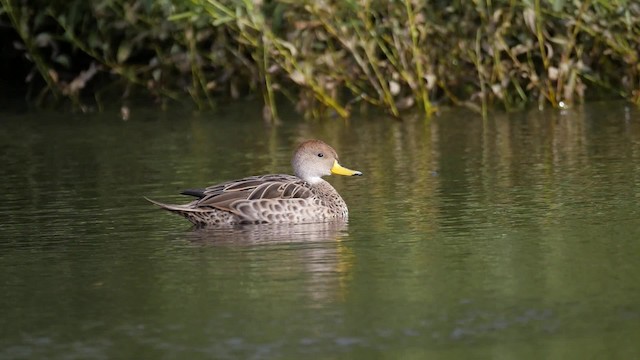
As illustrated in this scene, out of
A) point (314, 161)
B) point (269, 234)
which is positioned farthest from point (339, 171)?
point (269, 234)

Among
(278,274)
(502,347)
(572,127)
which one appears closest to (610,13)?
(572,127)

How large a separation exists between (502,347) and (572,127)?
29.7 feet

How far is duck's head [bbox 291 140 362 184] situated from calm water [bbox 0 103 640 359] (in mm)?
372

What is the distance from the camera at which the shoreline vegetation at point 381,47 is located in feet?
56.2

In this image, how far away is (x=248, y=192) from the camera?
11.9 meters

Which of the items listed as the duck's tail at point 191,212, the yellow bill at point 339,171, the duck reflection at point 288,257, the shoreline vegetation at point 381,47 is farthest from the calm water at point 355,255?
the shoreline vegetation at point 381,47

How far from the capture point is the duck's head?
12.5 metres

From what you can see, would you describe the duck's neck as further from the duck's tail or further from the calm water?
the duck's tail

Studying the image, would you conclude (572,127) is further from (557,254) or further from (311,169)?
(557,254)

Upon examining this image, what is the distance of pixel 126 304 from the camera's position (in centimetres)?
902

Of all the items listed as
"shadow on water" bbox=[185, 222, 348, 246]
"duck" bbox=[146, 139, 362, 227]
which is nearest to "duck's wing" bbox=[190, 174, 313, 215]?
"duck" bbox=[146, 139, 362, 227]

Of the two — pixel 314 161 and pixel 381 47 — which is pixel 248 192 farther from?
pixel 381 47

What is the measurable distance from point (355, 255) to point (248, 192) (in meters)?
1.86

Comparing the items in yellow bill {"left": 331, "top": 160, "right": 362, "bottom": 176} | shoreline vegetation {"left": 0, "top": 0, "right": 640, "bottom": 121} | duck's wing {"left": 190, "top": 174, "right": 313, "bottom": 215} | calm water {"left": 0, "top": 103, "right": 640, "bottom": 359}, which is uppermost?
shoreline vegetation {"left": 0, "top": 0, "right": 640, "bottom": 121}
